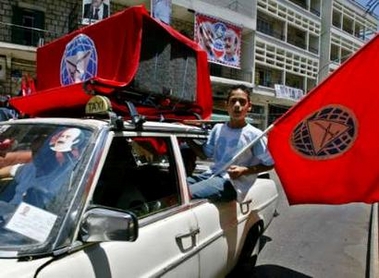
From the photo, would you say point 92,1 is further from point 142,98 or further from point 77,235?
point 77,235

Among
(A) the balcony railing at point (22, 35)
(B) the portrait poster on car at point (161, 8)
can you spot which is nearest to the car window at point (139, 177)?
(A) the balcony railing at point (22, 35)

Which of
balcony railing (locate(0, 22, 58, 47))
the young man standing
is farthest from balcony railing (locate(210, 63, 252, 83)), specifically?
the young man standing

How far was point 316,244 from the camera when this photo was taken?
6.89m


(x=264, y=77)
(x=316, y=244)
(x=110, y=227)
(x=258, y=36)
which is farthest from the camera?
(x=264, y=77)

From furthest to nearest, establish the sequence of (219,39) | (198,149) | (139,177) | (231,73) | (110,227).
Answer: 1. (231,73)
2. (219,39)
3. (198,149)
4. (139,177)
5. (110,227)

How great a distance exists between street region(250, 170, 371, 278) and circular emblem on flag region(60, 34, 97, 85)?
2.90 meters

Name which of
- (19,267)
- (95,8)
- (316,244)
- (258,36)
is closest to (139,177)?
(19,267)

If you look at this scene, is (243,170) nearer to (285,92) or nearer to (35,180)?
(35,180)

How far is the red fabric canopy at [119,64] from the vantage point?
3586mm

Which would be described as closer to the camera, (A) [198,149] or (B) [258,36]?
(A) [198,149]

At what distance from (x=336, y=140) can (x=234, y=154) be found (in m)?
0.84

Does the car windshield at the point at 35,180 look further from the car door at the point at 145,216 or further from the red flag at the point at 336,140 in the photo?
the red flag at the point at 336,140

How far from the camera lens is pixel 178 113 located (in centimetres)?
438

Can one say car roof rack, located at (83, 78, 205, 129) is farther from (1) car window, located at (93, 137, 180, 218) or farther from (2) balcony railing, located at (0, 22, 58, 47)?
(2) balcony railing, located at (0, 22, 58, 47)
